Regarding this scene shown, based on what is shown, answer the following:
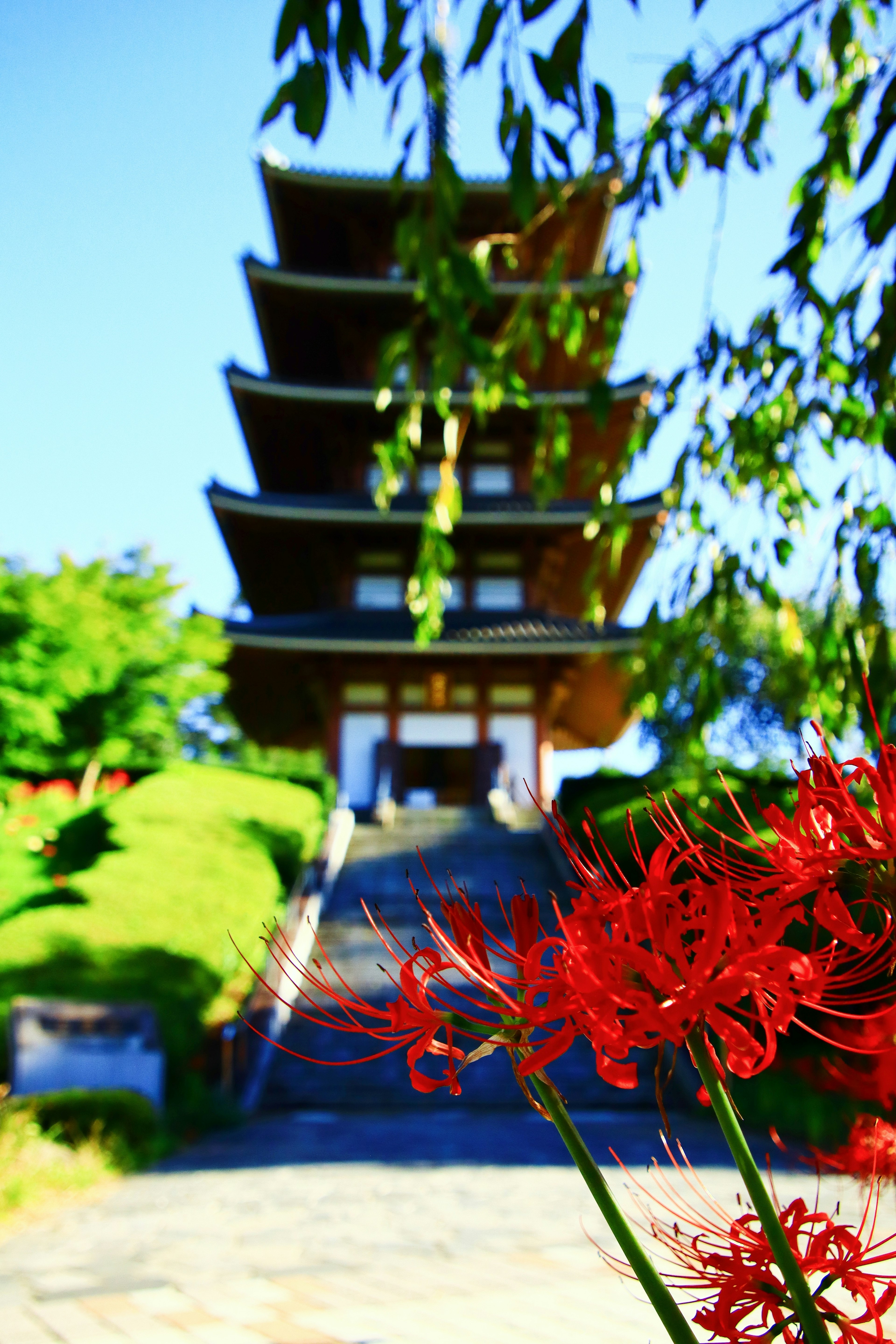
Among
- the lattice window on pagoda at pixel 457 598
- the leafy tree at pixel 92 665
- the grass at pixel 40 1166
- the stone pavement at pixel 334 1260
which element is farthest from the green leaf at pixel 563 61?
the lattice window on pagoda at pixel 457 598

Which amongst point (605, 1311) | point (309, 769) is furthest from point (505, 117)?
point (309, 769)

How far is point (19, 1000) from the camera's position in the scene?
19.4ft

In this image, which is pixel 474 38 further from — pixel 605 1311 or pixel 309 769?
pixel 309 769

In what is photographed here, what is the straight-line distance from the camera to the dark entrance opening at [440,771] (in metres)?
21.0

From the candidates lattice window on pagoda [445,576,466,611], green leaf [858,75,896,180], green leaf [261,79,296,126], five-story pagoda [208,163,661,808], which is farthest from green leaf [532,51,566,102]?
lattice window on pagoda [445,576,466,611]

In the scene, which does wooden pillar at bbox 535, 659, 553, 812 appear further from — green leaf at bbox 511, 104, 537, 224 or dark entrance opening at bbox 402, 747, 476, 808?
green leaf at bbox 511, 104, 537, 224

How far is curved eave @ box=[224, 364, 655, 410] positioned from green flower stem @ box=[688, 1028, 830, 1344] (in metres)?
16.2

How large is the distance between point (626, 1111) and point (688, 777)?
12.5 feet

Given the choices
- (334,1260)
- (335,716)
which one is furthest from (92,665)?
(334,1260)

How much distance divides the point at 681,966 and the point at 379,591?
57.8ft

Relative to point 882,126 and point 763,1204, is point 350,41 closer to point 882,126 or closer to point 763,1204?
point 882,126

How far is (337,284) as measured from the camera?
17.2 meters

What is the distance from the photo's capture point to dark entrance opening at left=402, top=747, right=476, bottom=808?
21031mm

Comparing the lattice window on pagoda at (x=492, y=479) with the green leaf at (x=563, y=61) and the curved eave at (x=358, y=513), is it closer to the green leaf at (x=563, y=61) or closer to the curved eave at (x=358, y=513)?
the curved eave at (x=358, y=513)
